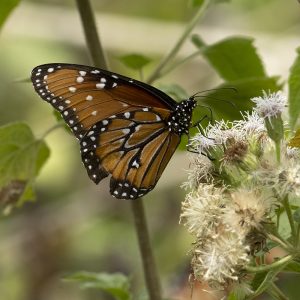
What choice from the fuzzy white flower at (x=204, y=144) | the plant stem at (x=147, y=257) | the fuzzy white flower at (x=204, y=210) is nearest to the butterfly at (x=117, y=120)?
the plant stem at (x=147, y=257)

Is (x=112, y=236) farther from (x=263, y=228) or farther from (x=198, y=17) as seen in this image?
(x=263, y=228)

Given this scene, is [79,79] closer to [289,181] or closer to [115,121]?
[115,121]

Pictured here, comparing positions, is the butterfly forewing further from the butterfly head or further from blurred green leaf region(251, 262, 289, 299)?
blurred green leaf region(251, 262, 289, 299)

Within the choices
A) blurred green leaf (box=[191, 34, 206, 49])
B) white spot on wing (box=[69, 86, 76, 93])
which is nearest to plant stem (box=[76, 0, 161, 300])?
white spot on wing (box=[69, 86, 76, 93])

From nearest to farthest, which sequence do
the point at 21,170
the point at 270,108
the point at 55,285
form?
the point at 270,108, the point at 21,170, the point at 55,285

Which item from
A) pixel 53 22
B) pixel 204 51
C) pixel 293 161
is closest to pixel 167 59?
pixel 204 51
